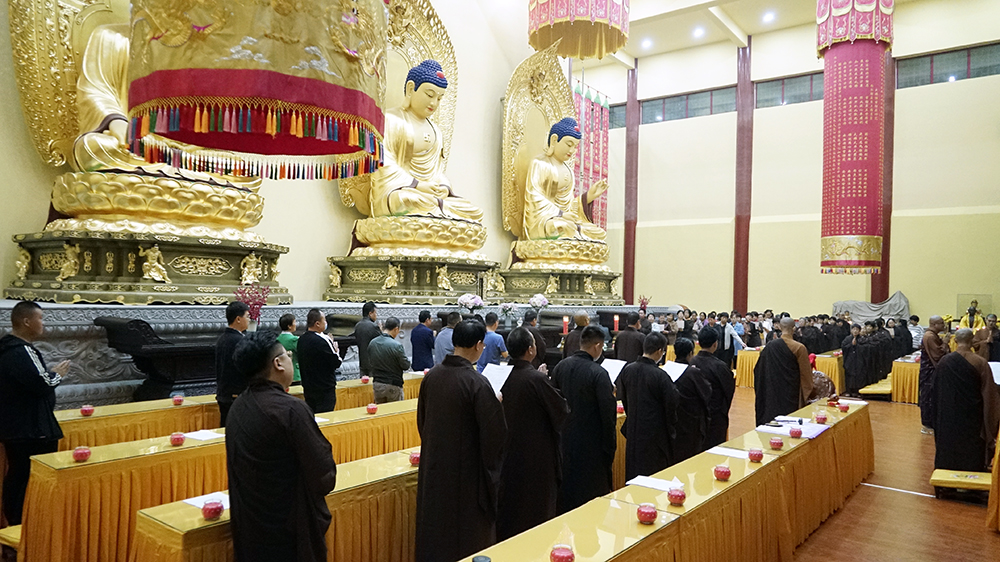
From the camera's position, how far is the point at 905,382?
28.7 ft

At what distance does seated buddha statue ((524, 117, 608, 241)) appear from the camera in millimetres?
11156

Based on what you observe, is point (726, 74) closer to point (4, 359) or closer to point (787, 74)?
point (787, 74)

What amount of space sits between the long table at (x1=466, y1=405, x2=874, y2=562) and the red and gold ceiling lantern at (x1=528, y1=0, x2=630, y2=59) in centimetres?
795

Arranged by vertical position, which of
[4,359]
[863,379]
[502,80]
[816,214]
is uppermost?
[502,80]

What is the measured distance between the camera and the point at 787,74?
50.8 ft

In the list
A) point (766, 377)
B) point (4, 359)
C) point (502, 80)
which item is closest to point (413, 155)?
point (502, 80)

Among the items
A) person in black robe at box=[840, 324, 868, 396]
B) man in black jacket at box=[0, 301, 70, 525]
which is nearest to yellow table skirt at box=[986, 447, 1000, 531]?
man in black jacket at box=[0, 301, 70, 525]

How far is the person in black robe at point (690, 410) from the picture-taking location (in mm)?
3992

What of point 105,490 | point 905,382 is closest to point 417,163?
point 105,490

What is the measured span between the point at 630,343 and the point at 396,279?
2.98 m

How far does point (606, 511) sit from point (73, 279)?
15.3 ft

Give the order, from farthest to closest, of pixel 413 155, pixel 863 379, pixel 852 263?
pixel 852 263
pixel 863 379
pixel 413 155

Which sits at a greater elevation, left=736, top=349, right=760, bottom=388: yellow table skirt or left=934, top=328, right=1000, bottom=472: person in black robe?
left=934, top=328, right=1000, bottom=472: person in black robe

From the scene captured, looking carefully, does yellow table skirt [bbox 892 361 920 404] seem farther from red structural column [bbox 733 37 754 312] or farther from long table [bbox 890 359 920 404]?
red structural column [bbox 733 37 754 312]
